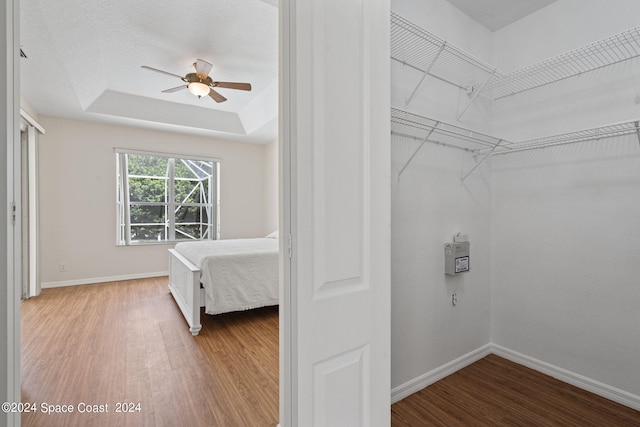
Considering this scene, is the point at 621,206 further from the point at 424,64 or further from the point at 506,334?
the point at 424,64

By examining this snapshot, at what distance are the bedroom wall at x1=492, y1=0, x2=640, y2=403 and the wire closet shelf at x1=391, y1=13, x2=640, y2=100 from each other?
0.07 m

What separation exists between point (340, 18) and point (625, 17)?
1.92 metres

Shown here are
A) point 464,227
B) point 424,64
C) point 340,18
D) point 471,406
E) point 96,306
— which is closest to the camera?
point 340,18

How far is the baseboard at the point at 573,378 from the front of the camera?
5.93 ft

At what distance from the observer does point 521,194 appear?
90.4 inches

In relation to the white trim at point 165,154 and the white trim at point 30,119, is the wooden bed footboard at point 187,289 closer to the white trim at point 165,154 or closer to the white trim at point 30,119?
the white trim at point 165,154

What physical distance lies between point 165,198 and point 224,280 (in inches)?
125

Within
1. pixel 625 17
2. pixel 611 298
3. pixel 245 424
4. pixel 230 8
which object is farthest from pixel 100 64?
pixel 611 298

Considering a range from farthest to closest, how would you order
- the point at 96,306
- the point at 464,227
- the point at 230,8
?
the point at 96,306
the point at 230,8
the point at 464,227

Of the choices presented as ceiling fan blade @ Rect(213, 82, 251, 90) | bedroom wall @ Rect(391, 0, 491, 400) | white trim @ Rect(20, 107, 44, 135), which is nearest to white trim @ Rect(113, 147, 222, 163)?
white trim @ Rect(20, 107, 44, 135)

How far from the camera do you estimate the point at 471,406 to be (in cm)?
181

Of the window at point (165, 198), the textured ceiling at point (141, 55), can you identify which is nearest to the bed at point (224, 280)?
the textured ceiling at point (141, 55)

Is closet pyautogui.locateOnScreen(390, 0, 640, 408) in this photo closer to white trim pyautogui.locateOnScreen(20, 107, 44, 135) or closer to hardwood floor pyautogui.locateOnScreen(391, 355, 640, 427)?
hardwood floor pyautogui.locateOnScreen(391, 355, 640, 427)

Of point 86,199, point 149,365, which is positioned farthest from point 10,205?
point 86,199
